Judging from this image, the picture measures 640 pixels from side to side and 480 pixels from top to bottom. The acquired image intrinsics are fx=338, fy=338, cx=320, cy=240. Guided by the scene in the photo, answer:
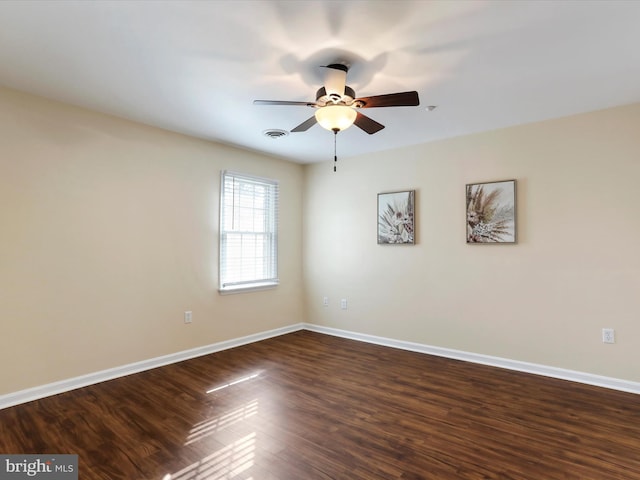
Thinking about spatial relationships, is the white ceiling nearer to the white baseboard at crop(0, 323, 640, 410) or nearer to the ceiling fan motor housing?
the ceiling fan motor housing

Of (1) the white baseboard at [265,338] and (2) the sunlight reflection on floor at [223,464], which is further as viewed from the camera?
(1) the white baseboard at [265,338]

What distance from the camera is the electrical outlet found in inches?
119

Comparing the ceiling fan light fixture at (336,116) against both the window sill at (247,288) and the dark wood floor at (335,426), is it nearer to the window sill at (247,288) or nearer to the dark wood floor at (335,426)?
the dark wood floor at (335,426)

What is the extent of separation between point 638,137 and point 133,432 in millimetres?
4645

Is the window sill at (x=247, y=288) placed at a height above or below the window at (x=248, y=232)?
below

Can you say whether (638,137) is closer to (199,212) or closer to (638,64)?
(638,64)

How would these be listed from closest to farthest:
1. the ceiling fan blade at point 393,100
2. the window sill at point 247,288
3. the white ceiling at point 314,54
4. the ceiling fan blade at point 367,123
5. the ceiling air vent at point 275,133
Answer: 1. the white ceiling at point 314,54
2. the ceiling fan blade at point 393,100
3. the ceiling fan blade at point 367,123
4. the ceiling air vent at point 275,133
5. the window sill at point 247,288

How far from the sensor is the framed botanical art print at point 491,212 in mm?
3516

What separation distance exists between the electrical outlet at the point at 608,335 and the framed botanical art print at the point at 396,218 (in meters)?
1.99

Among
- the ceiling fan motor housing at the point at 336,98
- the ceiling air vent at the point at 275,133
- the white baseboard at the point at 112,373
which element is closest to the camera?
the ceiling fan motor housing at the point at 336,98

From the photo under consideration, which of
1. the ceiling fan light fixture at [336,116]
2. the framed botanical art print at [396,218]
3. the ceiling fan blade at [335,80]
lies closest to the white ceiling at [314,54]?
the ceiling fan blade at [335,80]

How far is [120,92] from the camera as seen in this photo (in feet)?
9.06

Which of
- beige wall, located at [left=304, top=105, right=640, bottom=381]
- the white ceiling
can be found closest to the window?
beige wall, located at [left=304, top=105, right=640, bottom=381]

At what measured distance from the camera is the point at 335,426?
237 centimetres
